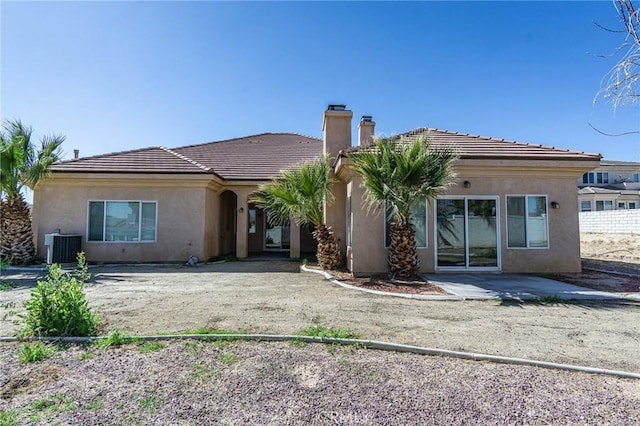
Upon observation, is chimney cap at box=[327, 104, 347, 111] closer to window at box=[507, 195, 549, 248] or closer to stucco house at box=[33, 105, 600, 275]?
stucco house at box=[33, 105, 600, 275]

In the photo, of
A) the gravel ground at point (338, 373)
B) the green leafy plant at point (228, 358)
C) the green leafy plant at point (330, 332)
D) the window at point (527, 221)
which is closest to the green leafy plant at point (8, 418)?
the gravel ground at point (338, 373)

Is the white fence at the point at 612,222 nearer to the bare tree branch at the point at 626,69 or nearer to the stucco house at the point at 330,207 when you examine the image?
the stucco house at the point at 330,207

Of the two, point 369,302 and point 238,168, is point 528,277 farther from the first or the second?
point 238,168

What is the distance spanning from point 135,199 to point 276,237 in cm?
834

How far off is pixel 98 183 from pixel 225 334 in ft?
41.1

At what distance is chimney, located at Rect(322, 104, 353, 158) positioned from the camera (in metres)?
14.1

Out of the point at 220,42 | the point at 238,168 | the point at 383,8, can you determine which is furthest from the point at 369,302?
the point at 238,168

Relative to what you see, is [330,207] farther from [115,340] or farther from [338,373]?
[338,373]

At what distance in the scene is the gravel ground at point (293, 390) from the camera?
10.3 ft

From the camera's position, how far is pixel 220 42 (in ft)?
40.9

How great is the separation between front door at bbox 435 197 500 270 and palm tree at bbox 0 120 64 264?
52.1 ft

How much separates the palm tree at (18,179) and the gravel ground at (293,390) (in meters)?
11.5

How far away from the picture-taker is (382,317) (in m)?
6.38

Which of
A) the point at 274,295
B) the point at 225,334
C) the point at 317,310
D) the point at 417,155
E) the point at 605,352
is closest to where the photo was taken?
the point at 605,352
